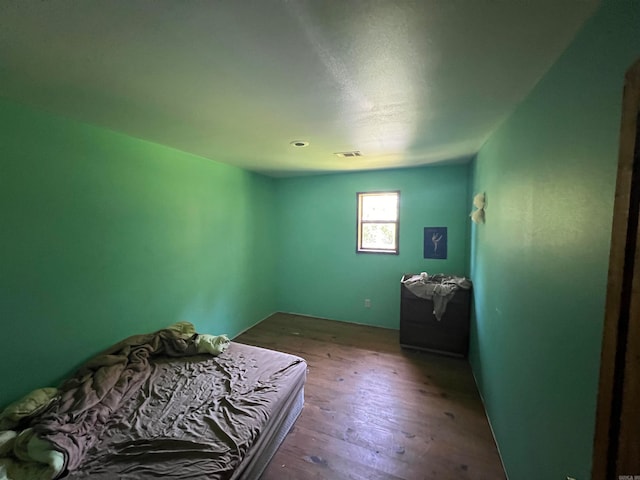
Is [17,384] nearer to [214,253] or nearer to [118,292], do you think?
[118,292]

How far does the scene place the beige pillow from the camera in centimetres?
146

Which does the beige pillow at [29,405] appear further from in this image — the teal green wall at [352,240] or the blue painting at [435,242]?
the blue painting at [435,242]

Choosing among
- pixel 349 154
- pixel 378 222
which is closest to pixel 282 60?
pixel 349 154

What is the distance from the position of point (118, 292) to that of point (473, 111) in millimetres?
3042

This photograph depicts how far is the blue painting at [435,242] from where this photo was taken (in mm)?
3500

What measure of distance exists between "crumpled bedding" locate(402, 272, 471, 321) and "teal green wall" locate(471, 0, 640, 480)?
1.17m

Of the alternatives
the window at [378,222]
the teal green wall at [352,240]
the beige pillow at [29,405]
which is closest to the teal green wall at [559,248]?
the teal green wall at [352,240]

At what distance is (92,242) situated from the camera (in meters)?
1.97

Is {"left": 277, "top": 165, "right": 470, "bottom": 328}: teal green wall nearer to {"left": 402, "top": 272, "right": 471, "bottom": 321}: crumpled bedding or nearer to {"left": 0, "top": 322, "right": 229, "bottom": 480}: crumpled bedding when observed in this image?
{"left": 402, "top": 272, "right": 471, "bottom": 321}: crumpled bedding

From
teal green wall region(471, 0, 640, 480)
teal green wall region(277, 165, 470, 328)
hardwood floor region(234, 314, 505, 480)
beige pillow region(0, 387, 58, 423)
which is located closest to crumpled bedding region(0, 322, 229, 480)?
beige pillow region(0, 387, 58, 423)

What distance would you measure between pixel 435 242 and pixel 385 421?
234 cm

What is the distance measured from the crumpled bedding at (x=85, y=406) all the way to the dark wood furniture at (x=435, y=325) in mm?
2142

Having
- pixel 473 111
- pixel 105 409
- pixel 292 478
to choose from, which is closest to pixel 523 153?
pixel 473 111

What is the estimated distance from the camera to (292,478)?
5.16 ft
